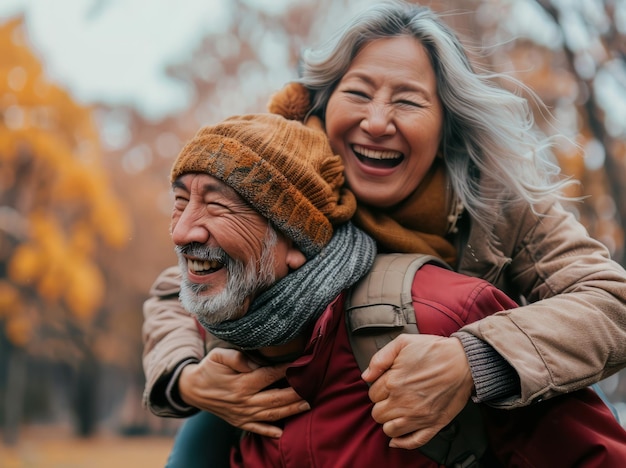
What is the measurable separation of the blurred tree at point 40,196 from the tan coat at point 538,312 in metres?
19.9

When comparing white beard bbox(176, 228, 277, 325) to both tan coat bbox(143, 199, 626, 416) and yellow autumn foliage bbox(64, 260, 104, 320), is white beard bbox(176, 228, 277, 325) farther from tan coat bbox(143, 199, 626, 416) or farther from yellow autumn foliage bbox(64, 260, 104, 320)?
yellow autumn foliage bbox(64, 260, 104, 320)

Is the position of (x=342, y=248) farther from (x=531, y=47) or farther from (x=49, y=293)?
(x=49, y=293)

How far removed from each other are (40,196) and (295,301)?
22154 mm

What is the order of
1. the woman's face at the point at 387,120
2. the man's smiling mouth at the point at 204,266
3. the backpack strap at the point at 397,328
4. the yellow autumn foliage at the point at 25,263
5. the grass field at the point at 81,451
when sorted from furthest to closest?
the grass field at the point at 81,451
the yellow autumn foliage at the point at 25,263
the woman's face at the point at 387,120
the man's smiling mouth at the point at 204,266
the backpack strap at the point at 397,328

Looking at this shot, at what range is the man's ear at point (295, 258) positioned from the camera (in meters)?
2.42

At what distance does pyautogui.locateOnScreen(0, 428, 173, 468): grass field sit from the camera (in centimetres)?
2256

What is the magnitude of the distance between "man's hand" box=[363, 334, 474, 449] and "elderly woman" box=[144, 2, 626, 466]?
347 millimetres

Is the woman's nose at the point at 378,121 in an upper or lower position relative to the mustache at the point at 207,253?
upper

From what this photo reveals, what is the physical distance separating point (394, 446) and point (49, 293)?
22.7 m

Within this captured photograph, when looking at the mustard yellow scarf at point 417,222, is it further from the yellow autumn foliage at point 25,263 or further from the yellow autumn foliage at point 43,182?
the yellow autumn foliage at point 25,263

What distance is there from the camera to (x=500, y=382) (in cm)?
215

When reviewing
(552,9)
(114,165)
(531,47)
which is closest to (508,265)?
(552,9)

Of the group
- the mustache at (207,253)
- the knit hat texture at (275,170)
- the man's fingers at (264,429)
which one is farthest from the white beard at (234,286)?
the man's fingers at (264,429)

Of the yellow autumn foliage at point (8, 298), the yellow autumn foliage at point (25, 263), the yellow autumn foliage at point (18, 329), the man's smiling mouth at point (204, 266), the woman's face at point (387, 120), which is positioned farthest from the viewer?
the yellow autumn foliage at point (18, 329)
